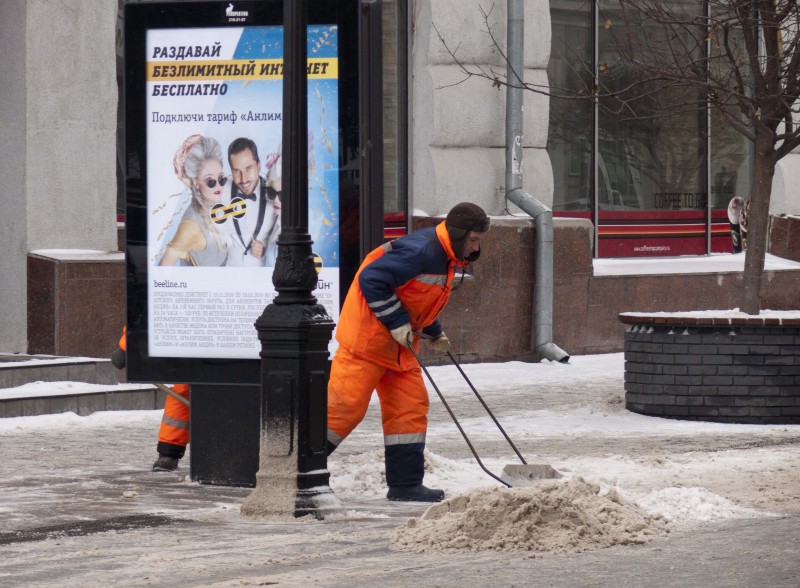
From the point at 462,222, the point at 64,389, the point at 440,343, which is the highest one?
the point at 462,222

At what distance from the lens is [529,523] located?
23.5 ft

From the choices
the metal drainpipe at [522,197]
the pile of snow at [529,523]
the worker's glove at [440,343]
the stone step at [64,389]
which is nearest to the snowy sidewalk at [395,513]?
the pile of snow at [529,523]

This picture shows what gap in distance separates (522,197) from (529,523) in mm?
10497

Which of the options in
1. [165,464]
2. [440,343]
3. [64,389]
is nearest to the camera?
[440,343]

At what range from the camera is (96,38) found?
1490 centimetres

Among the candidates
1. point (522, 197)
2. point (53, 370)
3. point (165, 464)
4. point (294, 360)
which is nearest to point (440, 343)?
point (294, 360)

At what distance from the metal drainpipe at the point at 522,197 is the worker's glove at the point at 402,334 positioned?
8991 mm

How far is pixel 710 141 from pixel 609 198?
90.3 inches

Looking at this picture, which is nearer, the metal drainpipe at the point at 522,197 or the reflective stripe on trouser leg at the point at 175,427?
the reflective stripe on trouser leg at the point at 175,427

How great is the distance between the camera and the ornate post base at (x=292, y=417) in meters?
8.00

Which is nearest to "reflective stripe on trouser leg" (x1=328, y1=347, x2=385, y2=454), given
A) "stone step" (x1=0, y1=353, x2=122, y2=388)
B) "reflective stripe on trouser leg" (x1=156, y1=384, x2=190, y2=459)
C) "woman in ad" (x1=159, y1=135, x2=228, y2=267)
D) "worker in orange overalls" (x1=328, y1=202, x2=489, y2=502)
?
"worker in orange overalls" (x1=328, y1=202, x2=489, y2=502)

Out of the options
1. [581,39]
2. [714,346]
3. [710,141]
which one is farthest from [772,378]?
[710,141]

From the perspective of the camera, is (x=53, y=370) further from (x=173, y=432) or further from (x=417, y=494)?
(x=417, y=494)

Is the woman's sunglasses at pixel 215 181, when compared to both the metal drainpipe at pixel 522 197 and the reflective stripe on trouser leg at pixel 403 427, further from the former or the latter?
the metal drainpipe at pixel 522 197
